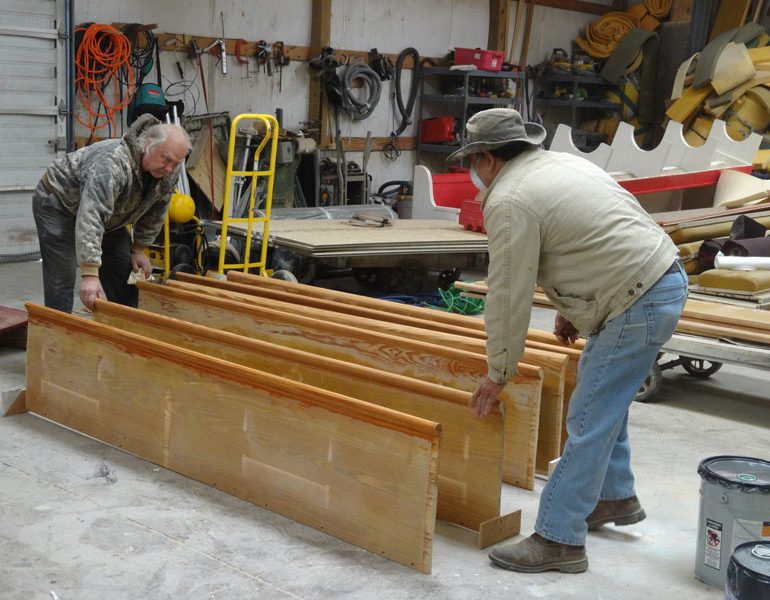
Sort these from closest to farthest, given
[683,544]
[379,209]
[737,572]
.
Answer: [737,572]
[683,544]
[379,209]

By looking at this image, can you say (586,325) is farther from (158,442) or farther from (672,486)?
(158,442)

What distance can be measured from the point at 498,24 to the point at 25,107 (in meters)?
7.31

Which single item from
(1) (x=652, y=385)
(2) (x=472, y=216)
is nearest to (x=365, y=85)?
(2) (x=472, y=216)

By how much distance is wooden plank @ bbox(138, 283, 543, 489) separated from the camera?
4031 millimetres

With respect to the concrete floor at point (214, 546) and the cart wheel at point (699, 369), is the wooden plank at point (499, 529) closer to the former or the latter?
the concrete floor at point (214, 546)

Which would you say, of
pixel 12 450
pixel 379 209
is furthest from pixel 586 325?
pixel 379 209

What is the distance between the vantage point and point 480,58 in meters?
12.3

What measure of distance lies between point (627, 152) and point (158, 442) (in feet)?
25.0

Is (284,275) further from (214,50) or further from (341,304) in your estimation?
(214,50)

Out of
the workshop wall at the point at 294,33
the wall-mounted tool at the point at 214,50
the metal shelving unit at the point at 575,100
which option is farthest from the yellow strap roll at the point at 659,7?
the wall-mounted tool at the point at 214,50

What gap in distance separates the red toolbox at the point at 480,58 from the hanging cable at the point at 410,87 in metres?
0.58

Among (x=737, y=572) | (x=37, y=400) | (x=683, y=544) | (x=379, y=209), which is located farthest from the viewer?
(x=379, y=209)

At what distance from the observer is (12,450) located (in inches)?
171

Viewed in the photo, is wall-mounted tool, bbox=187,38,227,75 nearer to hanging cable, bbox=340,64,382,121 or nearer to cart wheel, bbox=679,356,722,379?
hanging cable, bbox=340,64,382,121
